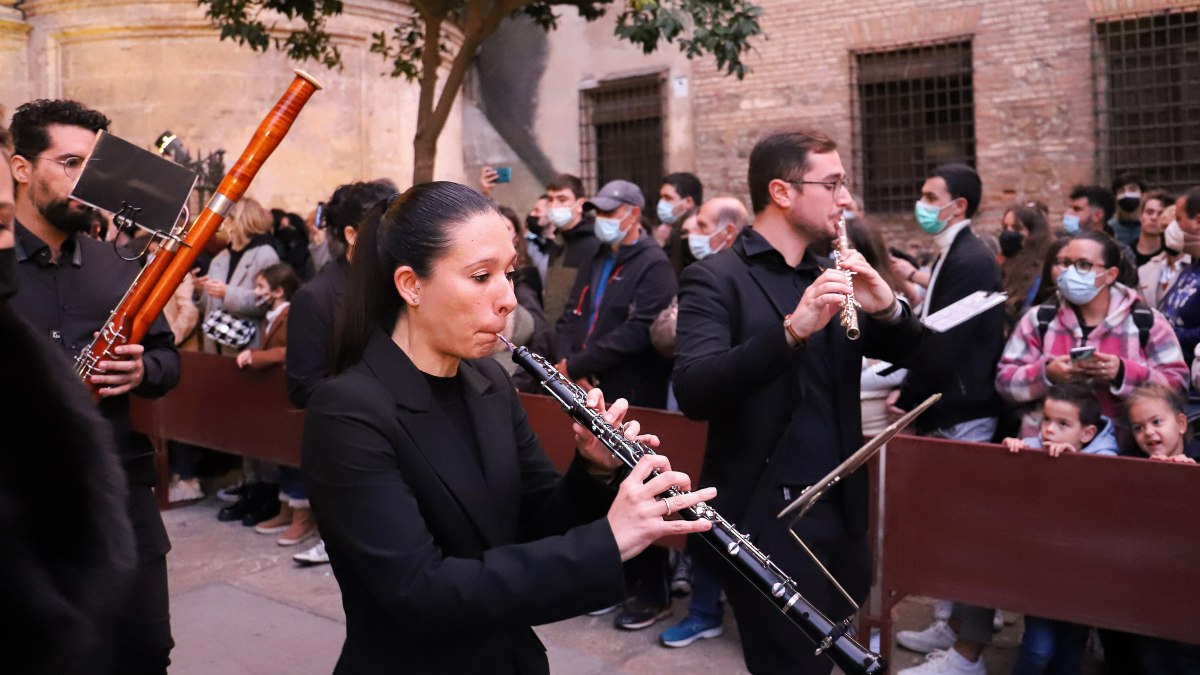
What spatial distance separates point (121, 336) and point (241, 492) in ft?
16.9

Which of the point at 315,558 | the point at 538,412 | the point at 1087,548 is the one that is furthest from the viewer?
the point at 315,558

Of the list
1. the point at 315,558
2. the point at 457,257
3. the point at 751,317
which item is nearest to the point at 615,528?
the point at 457,257

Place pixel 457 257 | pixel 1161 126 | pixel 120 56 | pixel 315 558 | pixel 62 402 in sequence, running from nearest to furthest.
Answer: pixel 62 402
pixel 457 257
pixel 315 558
pixel 1161 126
pixel 120 56

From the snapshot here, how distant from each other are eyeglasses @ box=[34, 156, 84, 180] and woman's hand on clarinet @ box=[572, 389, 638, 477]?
197cm

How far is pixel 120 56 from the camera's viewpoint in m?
13.7

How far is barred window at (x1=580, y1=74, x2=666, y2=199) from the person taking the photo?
629 inches

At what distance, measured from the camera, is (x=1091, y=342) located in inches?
195

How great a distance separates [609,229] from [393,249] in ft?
13.7

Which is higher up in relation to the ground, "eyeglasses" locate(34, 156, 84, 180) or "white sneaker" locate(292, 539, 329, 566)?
"eyeglasses" locate(34, 156, 84, 180)

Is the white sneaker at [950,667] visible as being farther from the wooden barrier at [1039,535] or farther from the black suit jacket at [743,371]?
the black suit jacket at [743,371]

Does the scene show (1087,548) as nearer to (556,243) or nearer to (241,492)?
(556,243)

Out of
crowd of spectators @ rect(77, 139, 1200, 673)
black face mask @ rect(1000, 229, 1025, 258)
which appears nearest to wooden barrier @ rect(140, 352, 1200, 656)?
crowd of spectators @ rect(77, 139, 1200, 673)

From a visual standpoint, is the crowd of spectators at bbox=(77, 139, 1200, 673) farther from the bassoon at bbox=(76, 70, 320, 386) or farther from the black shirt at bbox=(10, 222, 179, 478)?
the black shirt at bbox=(10, 222, 179, 478)

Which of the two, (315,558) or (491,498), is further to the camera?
(315,558)
